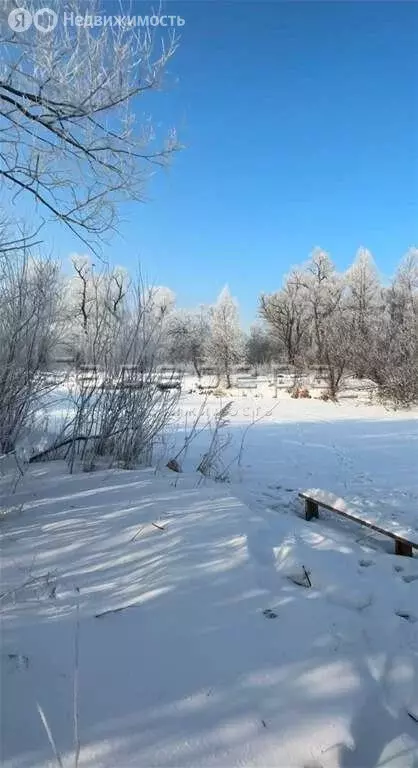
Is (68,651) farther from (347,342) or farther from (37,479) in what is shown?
(347,342)

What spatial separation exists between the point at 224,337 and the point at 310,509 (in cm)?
2818

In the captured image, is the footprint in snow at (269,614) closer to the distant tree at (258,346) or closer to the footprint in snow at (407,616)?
the footprint in snow at (407,616)

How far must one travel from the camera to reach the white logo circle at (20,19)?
8.05ft

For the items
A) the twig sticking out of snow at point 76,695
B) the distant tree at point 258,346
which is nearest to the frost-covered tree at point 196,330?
the distant tree at point 258,346

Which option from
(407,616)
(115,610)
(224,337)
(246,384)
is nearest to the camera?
(115,610)

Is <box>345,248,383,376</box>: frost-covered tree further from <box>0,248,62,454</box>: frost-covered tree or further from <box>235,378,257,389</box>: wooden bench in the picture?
<box>0,248,62,454</box>: frost-covered tree

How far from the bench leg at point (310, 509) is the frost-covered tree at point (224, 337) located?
24.7 meters

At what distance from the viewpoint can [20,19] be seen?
2.48 metres

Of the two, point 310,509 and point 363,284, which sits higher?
point 363,284

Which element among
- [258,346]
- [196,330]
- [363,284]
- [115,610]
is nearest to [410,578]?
[115,610]

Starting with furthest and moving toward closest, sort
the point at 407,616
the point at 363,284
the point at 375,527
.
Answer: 1. the point at 363,284
2. the point at 375,527
3. the point at 407,616

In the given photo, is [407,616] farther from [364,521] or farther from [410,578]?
[364,521]

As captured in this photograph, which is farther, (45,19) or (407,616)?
(45,19)

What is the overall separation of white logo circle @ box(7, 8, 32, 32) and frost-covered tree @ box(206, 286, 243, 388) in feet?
85.3
